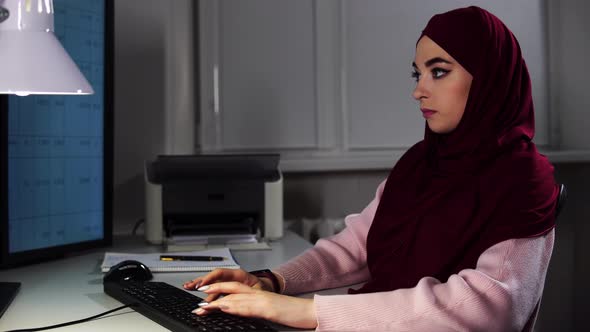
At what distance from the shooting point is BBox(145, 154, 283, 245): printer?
81.4 inches

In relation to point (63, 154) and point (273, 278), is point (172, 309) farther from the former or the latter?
point (63, 154)

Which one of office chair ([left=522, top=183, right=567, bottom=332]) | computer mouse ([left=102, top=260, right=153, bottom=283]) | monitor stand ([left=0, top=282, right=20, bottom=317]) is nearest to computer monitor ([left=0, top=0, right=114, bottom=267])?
monitor stand ([left=0, top=282, right=20, bottom=317])

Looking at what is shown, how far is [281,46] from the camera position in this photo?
2.54 meters

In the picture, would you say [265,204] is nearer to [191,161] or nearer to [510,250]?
[191,161]

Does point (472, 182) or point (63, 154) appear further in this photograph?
point (63, 154)

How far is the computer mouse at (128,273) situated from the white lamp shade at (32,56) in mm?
448

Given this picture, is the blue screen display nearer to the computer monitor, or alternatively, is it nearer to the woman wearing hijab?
the computer monitor

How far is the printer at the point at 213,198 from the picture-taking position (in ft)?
6.79

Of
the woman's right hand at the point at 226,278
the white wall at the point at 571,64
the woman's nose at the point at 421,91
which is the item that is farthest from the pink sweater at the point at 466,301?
the white wall at the point at 571,64

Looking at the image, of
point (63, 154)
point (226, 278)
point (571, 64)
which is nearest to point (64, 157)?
point (63, 154)

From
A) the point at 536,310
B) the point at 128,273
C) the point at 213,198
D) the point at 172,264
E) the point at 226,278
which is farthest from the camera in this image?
the point at 213,198

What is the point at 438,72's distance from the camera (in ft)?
4.55

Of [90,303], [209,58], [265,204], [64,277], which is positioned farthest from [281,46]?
[90,303]

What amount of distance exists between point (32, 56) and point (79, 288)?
0.59 metres
